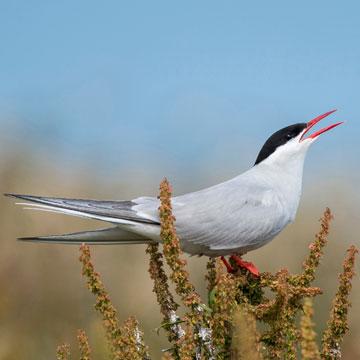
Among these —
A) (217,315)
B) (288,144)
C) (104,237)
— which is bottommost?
(217,315)

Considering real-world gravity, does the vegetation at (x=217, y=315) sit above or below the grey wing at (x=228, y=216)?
below

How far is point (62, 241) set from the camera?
2.68 meters

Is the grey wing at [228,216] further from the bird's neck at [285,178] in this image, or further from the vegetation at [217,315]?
the vegetation at [217,315]

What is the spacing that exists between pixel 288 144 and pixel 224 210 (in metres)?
0.63

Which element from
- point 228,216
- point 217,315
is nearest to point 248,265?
point 228,216

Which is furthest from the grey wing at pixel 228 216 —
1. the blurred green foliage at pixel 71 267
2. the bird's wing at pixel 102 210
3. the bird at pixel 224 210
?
the blurred green foliage at pixel 71 267

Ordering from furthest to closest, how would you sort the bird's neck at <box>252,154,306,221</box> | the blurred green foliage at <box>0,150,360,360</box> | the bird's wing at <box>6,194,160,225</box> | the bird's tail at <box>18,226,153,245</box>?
1. the blurred green foliage at <box>0,150,360,360</box>
2. the bird's neck at <box>252,154,306,221</box>
3. the bird's tail at <box>18,226,153,245</box>
4. the bird's wing at <box>6,194,160,225</box>

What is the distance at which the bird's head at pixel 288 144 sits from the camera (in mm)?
3248

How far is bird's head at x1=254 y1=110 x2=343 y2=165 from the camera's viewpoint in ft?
10.7

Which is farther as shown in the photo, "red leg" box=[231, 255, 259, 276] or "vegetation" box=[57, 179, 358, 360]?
"red leg" box=[231, 255, 259, 276]

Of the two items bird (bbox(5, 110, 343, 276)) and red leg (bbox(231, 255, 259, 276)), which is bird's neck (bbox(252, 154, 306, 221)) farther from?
red leg (bbox(231, 255, 259, 276))

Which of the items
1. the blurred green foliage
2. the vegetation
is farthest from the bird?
the blurred green foliage

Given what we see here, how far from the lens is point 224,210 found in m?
2.86

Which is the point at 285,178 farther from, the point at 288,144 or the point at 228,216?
the point at 228,216
